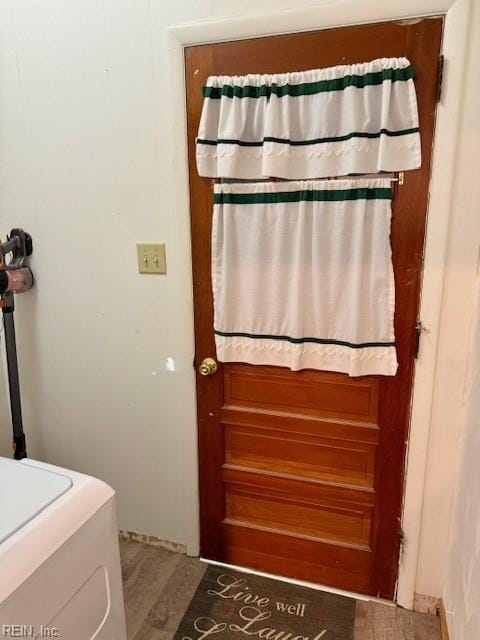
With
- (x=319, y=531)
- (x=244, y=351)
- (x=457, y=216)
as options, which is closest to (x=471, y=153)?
(x=457, y=216)

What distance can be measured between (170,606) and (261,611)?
1.14 ft

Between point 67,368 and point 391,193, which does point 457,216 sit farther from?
point 67,368

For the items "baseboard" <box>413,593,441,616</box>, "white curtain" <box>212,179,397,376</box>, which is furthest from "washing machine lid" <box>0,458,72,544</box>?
"baseboard" <box>413,593,441,616</box>

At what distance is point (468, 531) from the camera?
136cm

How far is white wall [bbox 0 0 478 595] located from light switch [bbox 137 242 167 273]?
31mm

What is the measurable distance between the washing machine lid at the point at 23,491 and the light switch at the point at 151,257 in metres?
0.78

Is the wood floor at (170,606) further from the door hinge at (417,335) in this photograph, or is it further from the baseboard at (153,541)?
the door hinge at (417,335)

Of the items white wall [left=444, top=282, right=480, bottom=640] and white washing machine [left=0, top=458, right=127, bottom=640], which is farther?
white wall [left=444, top=282, right=480, bottom=640]

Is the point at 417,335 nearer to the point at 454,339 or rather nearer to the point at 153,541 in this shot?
the point at 454,339

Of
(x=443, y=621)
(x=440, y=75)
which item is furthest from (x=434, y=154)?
(x=443, y=621)

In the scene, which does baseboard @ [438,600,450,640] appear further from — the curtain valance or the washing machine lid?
the curtain valance

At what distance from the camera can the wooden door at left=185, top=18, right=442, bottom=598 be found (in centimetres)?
139

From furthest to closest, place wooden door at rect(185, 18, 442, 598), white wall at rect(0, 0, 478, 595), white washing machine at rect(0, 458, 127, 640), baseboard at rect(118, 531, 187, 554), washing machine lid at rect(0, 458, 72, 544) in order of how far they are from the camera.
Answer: baseboard at rect(118, 531, 187, 554), white wall at rect(0, 0, 478, 595), wooden door at rect(185, 18, 442, 598), washing machine lid at rect(0, 458, 72, 544), white washing machine at rect(0, 458, 127, 640)

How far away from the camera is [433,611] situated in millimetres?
1663
